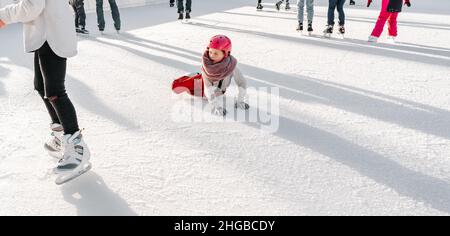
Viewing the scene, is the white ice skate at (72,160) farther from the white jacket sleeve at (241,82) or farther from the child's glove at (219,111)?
the white jacket sleeve at (241,82)

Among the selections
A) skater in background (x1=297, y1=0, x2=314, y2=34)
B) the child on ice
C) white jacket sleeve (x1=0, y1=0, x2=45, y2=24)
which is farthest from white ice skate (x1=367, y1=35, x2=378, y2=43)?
white jacket sleeve (x1=0, y1=0, x2=45, y2=24)

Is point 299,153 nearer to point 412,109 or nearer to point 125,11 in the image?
point 412,109

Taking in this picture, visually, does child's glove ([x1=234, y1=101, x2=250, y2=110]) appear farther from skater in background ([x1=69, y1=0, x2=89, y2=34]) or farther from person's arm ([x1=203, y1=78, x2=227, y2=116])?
skater in background ([x1=69, y1=0, x2=89, y2=34])

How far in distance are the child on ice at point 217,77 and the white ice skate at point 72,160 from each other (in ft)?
3.59

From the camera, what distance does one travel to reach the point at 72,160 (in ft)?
6.31

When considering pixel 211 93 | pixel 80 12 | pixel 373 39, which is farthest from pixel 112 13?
pixel 373 39

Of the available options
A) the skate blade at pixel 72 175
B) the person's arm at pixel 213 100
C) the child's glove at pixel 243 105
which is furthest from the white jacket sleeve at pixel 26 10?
the child's glove at pixel 243 105

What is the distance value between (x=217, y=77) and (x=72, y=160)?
1207 millimetres

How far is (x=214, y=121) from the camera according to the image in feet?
8.73

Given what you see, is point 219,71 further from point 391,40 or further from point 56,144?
point 391,40

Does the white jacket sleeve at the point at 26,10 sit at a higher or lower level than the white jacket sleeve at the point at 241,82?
higher

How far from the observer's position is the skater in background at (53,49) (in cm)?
168
